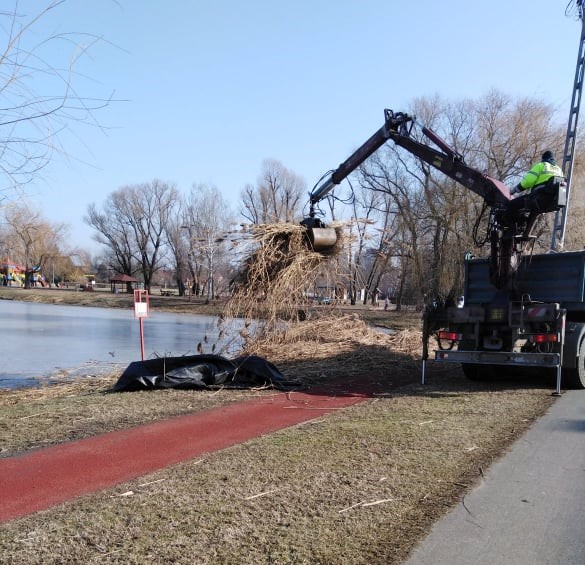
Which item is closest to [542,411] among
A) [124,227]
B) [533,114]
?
[533,114]

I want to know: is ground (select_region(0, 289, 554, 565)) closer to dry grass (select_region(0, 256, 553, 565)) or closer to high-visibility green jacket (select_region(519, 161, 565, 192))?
dry grass (select_region(0, 256, 553, 565))

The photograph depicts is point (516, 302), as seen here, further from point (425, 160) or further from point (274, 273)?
point (274, 273)

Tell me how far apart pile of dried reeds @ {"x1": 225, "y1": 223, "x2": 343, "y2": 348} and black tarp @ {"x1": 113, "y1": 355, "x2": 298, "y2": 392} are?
2.65 meters

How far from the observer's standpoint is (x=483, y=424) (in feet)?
23.6

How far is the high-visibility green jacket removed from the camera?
982 cm

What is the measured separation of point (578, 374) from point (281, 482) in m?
7.27

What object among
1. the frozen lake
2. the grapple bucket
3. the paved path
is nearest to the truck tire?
the paved path

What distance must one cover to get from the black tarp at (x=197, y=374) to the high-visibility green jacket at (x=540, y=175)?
5.57 metres

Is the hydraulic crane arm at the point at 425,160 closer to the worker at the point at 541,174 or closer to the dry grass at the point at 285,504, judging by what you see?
the worker at the point at 541,174

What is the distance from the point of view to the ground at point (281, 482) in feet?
11.8

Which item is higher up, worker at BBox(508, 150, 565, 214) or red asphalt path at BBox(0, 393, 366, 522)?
worker at BBox(508, 150, 565, 214)

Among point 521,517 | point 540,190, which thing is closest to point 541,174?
point 540,190

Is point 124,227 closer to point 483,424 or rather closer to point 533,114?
point 533,114

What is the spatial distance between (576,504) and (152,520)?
3373 mm
